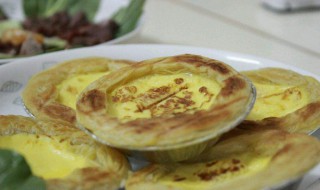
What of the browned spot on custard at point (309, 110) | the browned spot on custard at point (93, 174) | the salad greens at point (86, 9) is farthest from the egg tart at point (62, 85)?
the salad greens at point (86, 9)

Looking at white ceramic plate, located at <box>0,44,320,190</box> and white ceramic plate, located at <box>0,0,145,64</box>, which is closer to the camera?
white ceramic plate, located at <box>0,44,320,190</box>

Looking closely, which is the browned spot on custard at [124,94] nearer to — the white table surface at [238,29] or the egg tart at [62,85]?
the egg tart at [62,85]

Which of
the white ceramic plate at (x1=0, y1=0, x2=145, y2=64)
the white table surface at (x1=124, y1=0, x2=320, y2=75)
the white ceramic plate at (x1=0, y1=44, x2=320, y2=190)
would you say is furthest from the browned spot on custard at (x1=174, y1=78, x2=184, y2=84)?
the white ceramic plate at (x1=0, y1=0, x2=145, y2=64)

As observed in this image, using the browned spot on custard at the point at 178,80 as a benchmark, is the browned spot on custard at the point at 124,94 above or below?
below

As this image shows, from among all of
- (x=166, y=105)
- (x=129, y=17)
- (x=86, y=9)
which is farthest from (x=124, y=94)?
(x=86, y=9)

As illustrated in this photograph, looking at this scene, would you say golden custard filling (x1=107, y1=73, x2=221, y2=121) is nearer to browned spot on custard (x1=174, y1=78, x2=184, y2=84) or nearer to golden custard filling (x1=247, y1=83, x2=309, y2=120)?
browned spot on custard (x1=174, y1=78, x2=184, y2=84)

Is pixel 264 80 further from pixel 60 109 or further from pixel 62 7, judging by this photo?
pixel 62 7
